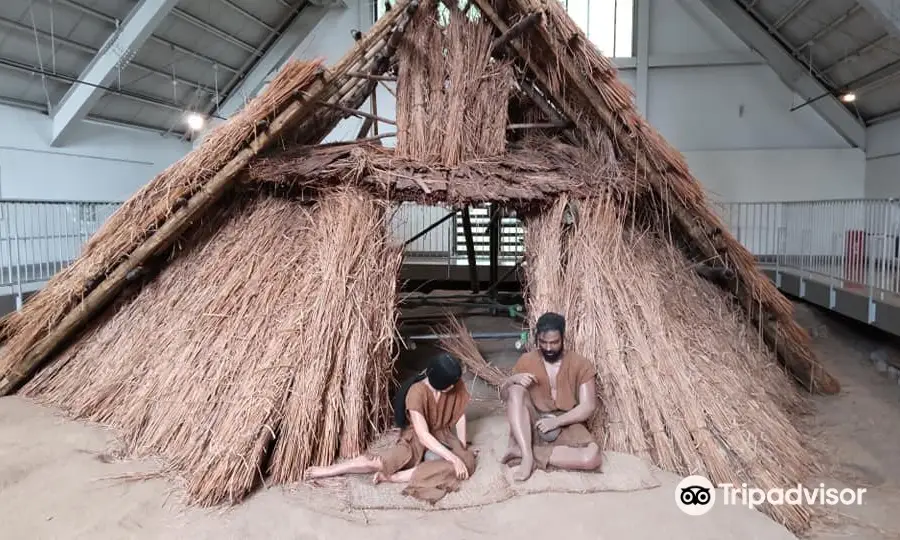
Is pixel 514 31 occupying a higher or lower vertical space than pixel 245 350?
higher

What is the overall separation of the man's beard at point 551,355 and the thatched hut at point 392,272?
364 millimetres

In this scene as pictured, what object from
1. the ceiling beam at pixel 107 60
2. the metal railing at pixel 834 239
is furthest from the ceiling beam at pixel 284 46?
the metal railing at pixel 834 239

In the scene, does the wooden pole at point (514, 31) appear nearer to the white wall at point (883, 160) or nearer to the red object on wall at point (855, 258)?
the red object on wall at point (855, 258)

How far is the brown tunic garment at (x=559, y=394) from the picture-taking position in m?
2.79

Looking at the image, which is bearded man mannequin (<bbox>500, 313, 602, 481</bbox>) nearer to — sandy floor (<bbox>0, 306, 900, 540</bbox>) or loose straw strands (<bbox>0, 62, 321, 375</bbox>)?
sandy floor (<bbox>0, 306, 900, 540</bbox>)

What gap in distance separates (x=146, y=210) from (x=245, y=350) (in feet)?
4.13

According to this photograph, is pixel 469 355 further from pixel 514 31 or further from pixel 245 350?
pixel 514 31

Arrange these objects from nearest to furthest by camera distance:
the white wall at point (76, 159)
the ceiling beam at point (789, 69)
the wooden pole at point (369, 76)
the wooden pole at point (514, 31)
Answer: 1. the wooden pole at point (514, 31)
2. the wooden pole at point (369, 76)
3. the white wall at point (76, 159)
4. the ceiling beam at point (789, 69)

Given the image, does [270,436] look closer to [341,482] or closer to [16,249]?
[341,482]

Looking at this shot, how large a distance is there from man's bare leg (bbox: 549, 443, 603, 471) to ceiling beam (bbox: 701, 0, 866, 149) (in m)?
8.41

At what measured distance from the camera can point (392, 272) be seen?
330cm

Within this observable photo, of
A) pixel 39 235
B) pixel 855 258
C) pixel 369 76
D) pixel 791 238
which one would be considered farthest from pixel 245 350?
pixel 791 238

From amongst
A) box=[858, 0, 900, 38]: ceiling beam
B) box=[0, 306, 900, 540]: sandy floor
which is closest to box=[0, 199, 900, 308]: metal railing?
box=[0, 306, 900, 540]: sandy floor

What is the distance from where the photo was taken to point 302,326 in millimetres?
2945
